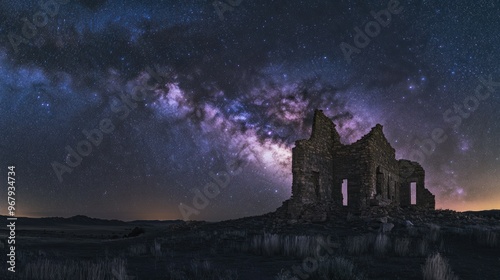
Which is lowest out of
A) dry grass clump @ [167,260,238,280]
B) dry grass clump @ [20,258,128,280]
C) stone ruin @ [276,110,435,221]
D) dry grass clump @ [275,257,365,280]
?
dry grass clump @ [167,260,238,280]

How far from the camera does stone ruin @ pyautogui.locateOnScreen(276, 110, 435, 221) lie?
22.4 metres

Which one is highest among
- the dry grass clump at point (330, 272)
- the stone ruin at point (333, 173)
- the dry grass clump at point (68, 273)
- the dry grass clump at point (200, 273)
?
the stone ruin at point (333, 173)

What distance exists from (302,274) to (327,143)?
18.7 meters

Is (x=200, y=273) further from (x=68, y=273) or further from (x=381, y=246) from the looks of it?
(x=381, y=246)

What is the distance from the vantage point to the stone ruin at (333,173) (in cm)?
2236

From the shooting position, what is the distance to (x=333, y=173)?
2550 cm

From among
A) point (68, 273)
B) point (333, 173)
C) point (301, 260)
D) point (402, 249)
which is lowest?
point (301, 260)

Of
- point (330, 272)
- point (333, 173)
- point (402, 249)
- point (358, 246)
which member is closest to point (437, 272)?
point (330, 272)

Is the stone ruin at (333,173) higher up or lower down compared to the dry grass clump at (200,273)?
higher up

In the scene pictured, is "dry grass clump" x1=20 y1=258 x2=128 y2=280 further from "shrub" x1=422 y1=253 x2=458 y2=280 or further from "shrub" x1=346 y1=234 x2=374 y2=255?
"shrub" x1=346 y1=234 x2=374 y2=255

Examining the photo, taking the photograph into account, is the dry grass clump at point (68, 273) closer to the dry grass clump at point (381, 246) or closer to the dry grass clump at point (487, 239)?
the dry grass clump at point (381, 246)

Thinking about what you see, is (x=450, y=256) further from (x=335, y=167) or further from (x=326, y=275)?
(x=335, y=167)

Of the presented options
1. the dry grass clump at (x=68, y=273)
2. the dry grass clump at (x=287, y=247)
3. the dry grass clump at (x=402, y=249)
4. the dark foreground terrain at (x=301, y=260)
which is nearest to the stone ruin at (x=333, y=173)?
the dark foreground terrain at (x=301, y=260)

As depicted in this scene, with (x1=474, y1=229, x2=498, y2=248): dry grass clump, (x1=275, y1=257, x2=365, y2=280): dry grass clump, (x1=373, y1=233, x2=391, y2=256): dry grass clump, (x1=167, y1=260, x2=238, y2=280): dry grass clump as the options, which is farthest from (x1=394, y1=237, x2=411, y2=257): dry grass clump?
(x1=167, y1=260, x2=238, y2=280): dry grass clump
